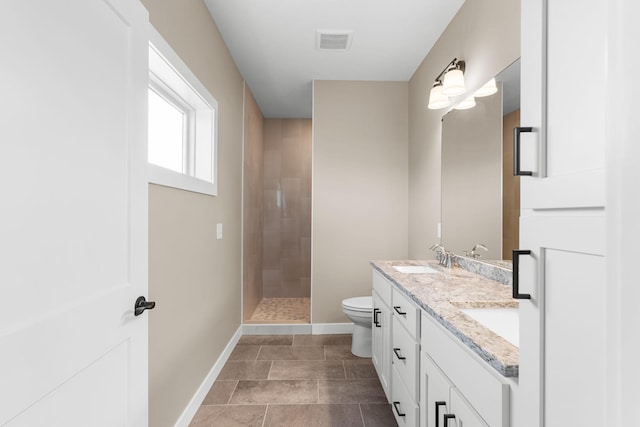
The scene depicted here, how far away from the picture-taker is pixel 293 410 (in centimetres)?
217

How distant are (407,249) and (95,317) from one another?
306cm

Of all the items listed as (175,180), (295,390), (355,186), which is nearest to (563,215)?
(175,180)

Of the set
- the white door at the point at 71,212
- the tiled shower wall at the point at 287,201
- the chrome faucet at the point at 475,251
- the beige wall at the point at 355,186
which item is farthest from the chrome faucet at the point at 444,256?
the tiled shower wall at the point at 287,201

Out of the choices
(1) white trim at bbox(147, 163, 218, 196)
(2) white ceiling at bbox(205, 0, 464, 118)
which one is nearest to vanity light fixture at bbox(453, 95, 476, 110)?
(2) white ceiling at bbox(205, 0, 464, 118)

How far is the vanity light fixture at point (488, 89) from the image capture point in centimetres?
196

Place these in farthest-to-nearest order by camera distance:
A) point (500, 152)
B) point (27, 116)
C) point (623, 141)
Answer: point (500, 152), point (27, 116), point (623, 141)

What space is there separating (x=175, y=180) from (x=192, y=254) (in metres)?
0.52

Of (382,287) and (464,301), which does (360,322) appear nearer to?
(382,287)

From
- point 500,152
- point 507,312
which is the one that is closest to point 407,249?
point 500,152

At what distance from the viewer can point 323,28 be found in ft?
8.43

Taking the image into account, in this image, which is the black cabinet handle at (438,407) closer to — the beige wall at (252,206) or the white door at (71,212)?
the white door at (71,212)

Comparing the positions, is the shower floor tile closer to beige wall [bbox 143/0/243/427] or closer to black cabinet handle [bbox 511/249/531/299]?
beige wall [bbox 143/0/243/427]

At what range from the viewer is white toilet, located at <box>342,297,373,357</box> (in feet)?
9.48

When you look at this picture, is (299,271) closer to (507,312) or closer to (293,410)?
(293,410)
